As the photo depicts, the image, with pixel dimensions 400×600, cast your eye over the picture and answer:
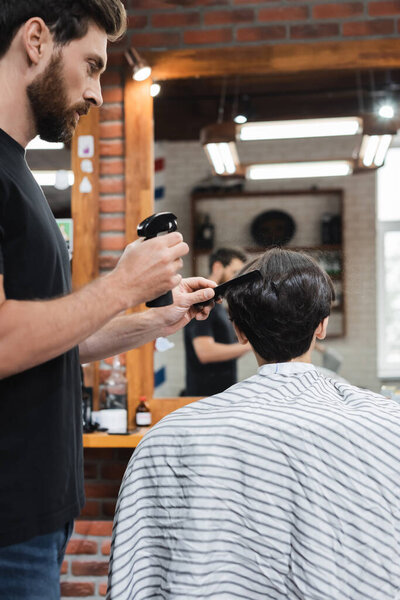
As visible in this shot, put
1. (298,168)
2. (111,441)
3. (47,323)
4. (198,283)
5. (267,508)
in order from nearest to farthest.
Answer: (47,323) → (267,508) → (198,283) → (111,441) → (298,168)

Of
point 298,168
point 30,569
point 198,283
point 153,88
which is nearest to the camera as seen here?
point 30,569

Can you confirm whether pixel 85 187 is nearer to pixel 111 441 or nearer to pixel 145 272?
pixel 111 441

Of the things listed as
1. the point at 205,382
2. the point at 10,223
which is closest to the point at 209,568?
the point at 10,223

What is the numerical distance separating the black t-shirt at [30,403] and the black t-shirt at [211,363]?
2.41 meters

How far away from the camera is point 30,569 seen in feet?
3.90

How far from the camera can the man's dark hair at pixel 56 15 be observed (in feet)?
3.92

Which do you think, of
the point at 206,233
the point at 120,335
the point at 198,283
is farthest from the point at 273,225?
→ the point at 120,335

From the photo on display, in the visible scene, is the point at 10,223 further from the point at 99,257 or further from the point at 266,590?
the point at 99,257

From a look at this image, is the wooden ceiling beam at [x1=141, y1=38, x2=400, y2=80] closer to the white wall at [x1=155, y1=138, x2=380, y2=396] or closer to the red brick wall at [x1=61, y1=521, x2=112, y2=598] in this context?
the red brick wall at [x1=61, y1=521, x2=112, y2=598]

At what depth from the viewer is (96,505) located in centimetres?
304

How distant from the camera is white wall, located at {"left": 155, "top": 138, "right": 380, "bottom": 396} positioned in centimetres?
600

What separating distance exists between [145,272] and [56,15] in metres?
0.52

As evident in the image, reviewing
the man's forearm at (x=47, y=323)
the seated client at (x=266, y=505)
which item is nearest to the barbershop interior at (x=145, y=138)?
the seated client at (x=266, y=505)

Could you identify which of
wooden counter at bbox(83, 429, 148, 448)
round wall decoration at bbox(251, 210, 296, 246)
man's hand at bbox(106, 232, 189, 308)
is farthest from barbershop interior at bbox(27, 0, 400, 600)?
round wall decoration at bbox(251, 210, 296, 246)
